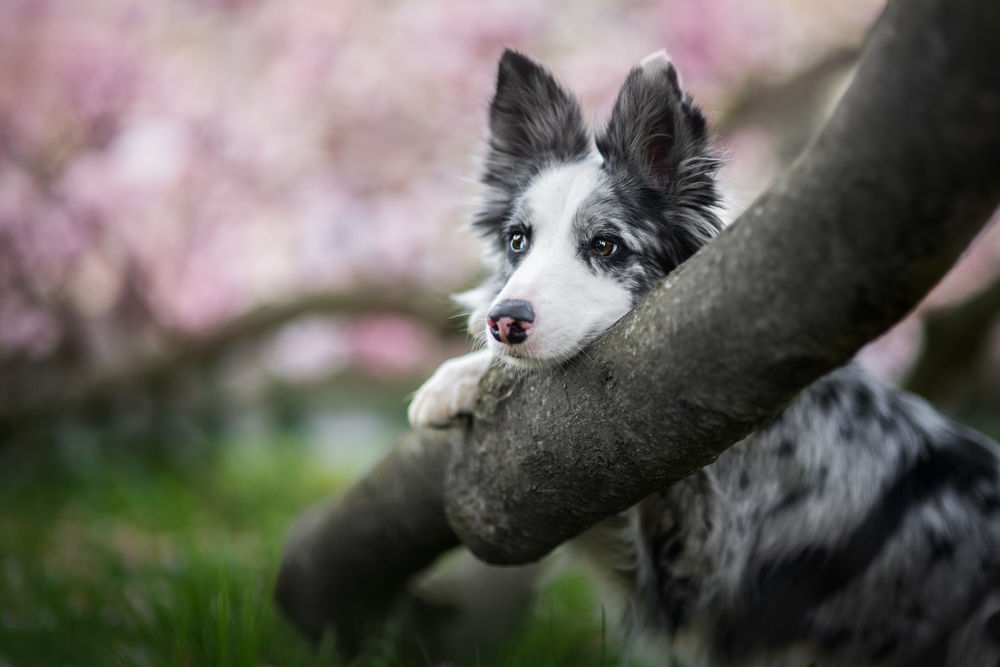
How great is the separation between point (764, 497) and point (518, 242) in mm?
1084

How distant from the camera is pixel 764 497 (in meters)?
2.30

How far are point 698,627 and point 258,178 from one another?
6.57 metres

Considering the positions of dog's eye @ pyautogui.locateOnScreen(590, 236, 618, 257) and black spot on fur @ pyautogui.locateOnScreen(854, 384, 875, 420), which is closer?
dog's eye @ pyautogui.locateOnScreen(590, 236, 618, 257)

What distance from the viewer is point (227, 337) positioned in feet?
20.0

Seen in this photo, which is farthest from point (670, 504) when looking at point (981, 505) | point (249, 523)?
point (249, 523)

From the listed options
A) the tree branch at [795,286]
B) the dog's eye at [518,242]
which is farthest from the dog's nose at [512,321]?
the dog's eye at [518,242]

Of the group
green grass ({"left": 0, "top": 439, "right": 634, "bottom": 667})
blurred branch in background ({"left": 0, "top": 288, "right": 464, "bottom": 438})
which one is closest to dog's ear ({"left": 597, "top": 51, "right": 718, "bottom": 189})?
green grass ({"left": 0, "top": 439, "right": 634, "bottom": 667})

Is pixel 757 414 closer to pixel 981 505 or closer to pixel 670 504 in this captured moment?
pixel 670 504

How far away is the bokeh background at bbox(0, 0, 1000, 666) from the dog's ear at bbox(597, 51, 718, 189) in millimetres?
3175

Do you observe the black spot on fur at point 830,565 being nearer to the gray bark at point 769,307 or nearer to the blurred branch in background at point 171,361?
the gray bark at point 769,307

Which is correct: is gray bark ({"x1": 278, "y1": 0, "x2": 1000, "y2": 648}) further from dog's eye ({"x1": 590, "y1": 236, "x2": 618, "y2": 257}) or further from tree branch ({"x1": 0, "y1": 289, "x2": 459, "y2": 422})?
tree branch ({"x1": 0, "y1": 289, "x2": 459, "y2": 422})

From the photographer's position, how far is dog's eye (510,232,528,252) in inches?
93.1

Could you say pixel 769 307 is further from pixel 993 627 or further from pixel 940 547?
pixel 993 627

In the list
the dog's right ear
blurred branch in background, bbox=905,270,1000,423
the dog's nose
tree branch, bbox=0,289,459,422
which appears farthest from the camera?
tree branch, bbox=0,289,459,422
